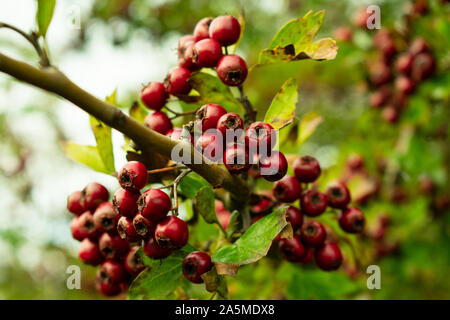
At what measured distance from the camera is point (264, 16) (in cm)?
618

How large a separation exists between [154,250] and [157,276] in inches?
5.7

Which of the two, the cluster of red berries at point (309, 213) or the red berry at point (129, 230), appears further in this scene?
the cluster of red berries at point (309, 213)

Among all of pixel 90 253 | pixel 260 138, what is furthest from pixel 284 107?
pixel 90 253

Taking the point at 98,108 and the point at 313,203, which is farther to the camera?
the point at 313,203

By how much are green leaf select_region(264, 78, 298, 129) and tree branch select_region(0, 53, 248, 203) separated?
22 centimetres

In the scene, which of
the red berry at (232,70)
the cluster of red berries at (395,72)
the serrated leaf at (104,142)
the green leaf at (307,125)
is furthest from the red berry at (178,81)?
the cluster of red berries at (395,72)

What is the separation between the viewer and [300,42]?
132 centimetres

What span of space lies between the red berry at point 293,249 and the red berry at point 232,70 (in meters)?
0.58

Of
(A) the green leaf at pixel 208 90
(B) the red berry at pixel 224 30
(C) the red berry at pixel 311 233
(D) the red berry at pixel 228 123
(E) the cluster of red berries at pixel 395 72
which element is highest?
(E) the cluster of red berries at pixel 395 72

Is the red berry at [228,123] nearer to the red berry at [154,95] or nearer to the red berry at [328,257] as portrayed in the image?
the red berry at [154,95]

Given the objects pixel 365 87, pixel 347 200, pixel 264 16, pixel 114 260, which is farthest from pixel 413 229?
pixel 264 16

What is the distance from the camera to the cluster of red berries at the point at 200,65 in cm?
132

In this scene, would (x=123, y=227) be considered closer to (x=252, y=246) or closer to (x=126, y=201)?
(x=126, y=201)
